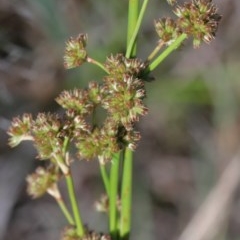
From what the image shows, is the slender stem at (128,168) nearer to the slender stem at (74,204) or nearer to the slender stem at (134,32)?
the slender stem at (134,32)

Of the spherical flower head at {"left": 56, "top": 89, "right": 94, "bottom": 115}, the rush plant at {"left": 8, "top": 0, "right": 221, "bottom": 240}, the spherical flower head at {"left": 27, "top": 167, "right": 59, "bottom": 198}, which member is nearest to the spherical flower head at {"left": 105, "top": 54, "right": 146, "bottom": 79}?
the rush plant at {"left": 8, "top": 0, "right": 221, "bottom": 240}

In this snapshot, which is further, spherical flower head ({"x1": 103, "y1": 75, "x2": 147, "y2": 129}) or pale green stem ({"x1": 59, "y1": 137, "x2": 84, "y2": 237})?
pale green stem ({"x1": 59, "y1": 137, "x2": 84, "y2": 237})

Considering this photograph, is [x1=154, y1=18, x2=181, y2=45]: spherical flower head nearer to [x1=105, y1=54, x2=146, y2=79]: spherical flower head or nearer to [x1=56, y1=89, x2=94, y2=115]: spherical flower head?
[x1=105, y1=54, x2=146, y2=79]: spherical flower head

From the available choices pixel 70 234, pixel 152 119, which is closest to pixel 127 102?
pixel 70 234

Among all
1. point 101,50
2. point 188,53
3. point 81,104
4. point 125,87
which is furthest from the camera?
point 188,53

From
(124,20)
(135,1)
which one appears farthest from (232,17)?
(135,1)

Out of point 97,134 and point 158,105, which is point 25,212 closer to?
point 158,105

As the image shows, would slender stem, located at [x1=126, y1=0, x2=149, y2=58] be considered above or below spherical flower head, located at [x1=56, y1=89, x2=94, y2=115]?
above

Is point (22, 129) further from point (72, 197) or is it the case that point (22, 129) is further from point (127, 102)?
point (127, 102)
